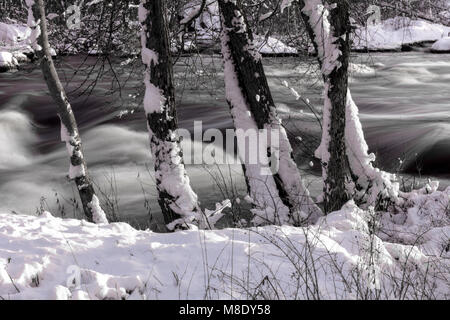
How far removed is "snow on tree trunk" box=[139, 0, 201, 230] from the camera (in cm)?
587

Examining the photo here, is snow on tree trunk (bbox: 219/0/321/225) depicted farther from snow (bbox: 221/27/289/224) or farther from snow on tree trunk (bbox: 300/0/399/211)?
snow on tree trunk (bbox: 300/0/399/211)

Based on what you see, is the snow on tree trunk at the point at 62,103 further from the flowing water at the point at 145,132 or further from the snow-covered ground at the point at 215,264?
the snow-covered ground at the point at 215,264

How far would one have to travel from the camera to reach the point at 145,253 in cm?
423

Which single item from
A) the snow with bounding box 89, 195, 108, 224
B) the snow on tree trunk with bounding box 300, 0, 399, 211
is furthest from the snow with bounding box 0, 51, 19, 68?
the snow on tree trunk with bounding box 300, 0, 399, 211

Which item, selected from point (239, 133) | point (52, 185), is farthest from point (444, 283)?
point (52, 185)

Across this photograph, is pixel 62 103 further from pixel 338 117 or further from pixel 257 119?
pixel 338 117

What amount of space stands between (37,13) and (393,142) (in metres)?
8.53

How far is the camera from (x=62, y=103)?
7.23m

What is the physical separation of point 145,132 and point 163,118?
8.60 metres

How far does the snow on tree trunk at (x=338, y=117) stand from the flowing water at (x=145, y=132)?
35.2 inches

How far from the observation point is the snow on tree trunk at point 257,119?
6629 millimetres

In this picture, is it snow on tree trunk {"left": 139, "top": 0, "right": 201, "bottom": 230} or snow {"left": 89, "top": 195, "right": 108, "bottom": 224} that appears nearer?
snow on tree trunk {"left": 139, "top": 0, "right": 201, "bottom": 230}

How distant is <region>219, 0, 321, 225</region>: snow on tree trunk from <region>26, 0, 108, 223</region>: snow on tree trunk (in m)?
2.26

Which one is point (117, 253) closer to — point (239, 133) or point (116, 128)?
point (239, 133)
